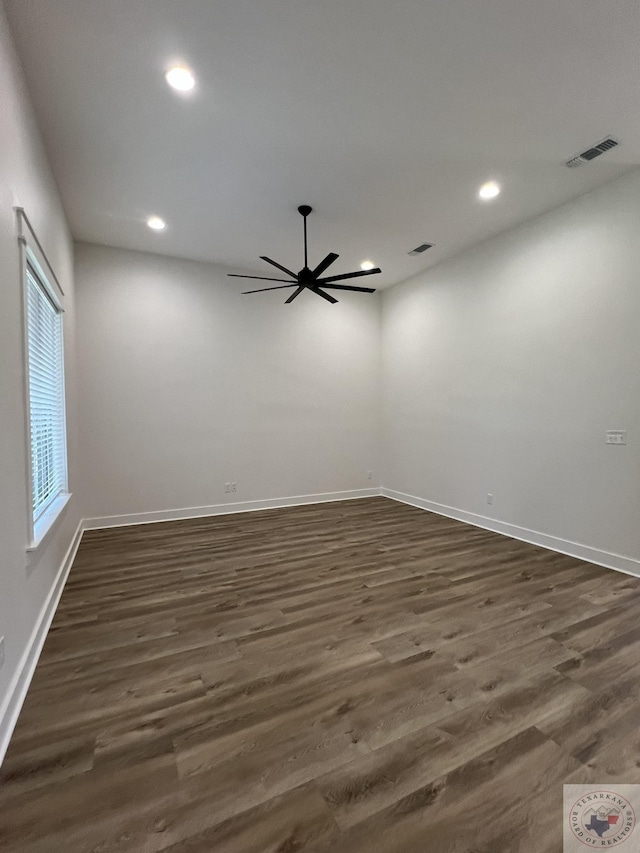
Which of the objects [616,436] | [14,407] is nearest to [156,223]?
[14,407]

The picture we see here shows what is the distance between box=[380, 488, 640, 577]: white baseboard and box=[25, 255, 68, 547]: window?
14.1 feet

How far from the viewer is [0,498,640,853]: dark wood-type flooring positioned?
4.30 ft

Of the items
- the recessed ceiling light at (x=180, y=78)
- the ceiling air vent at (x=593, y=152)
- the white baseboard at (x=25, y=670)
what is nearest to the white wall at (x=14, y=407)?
the white baseboard at (x=25, y=670)

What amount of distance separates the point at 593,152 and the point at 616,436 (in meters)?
2.29

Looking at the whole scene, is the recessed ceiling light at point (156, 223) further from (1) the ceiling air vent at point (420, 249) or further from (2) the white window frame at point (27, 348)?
(1) the ceiling air vent at point (420, 249)

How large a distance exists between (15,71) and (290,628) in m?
3.53

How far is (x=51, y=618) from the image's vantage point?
2.61m

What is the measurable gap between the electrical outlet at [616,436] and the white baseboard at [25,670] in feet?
14.5

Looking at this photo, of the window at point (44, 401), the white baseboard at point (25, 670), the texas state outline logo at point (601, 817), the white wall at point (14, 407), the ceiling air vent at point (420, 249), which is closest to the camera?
the texas state outline logo at point (601, 817)

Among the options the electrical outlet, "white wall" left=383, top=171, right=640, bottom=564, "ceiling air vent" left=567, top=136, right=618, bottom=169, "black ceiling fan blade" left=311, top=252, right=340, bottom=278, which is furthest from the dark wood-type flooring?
"ceiling air vent" left=567, top=136, right=618, bottom=169

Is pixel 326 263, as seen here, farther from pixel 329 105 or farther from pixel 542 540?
pixel 542 540

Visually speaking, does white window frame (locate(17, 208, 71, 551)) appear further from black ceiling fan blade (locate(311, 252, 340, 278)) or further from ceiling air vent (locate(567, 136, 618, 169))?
ceiling air vent (locate(567, 136, 618, 169))

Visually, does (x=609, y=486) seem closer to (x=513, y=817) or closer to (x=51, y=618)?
(x=513, y=817)

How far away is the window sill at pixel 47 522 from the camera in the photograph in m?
2.22
